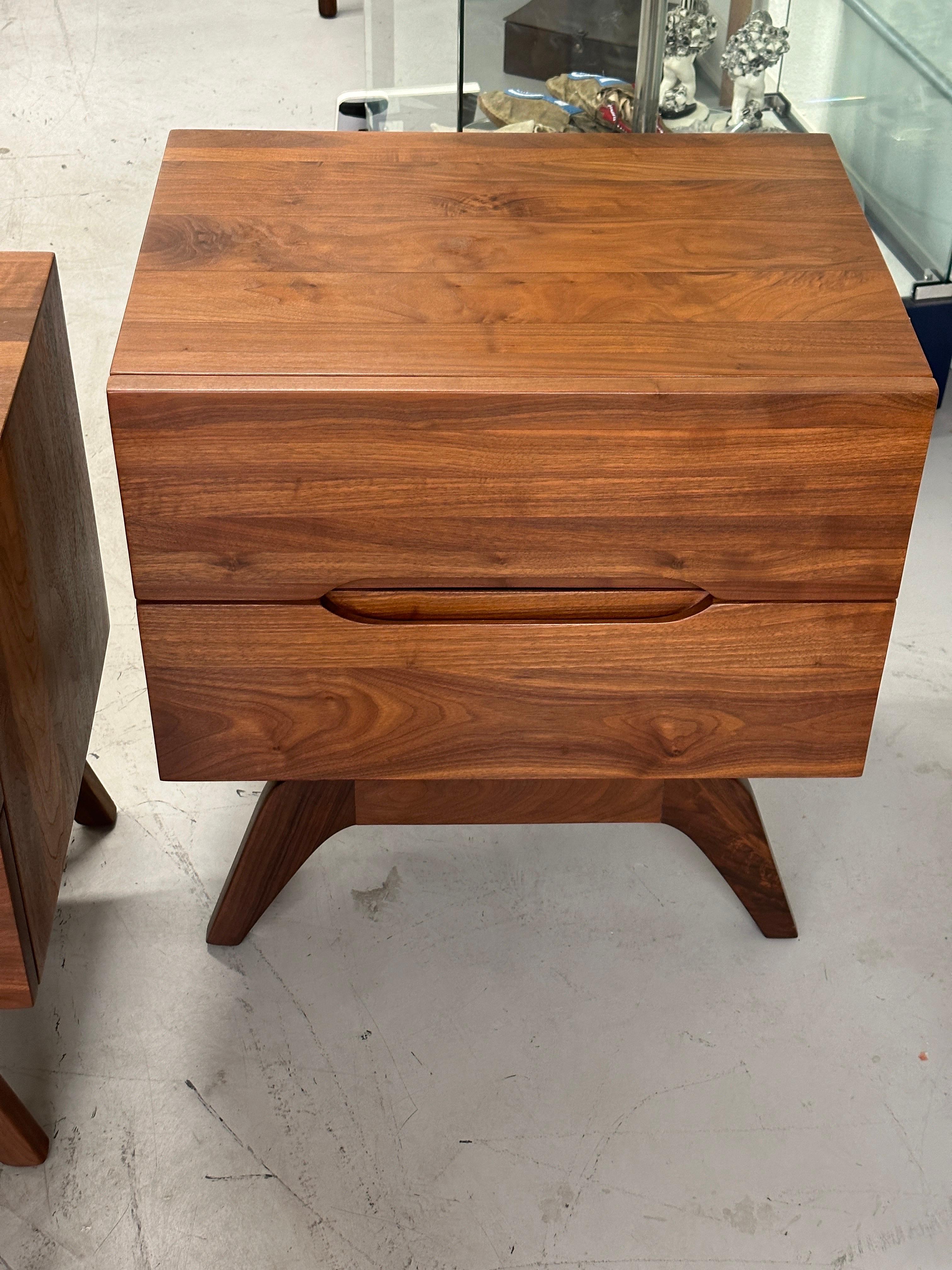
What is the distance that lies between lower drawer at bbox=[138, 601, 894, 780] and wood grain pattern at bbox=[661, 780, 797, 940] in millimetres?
149

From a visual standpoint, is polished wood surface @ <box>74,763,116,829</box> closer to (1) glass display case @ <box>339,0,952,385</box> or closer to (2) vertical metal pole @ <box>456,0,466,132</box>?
(2) vertical metal pole @ <box>456,0,466,132</box>

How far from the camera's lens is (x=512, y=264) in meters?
1.00

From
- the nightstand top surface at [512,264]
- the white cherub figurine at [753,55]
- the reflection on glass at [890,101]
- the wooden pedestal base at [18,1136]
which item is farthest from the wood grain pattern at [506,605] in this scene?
the reflection on glass at [890,101]

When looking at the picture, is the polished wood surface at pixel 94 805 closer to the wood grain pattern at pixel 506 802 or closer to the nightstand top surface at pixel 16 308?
the wood grain pattern at pixel 506 802

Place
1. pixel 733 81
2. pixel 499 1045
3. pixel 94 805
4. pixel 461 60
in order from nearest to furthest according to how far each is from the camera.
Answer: pixel 499 1045, pixel 94 805, pixel 461 60, pixel 733 81

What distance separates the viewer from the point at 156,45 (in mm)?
2781

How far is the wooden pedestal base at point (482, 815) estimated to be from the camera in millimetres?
1209

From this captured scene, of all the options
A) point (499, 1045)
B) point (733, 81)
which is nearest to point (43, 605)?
point (499, 1045)

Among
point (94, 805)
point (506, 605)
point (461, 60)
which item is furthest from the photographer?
point (461, 60)

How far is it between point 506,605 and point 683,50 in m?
1.01

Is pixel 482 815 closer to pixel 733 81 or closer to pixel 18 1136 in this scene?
pixel 18 1136

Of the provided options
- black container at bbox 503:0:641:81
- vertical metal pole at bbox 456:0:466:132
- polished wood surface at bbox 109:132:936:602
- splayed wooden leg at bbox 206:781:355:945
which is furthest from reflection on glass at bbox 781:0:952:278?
splayed wooden leg at bbox 206:781:355:945

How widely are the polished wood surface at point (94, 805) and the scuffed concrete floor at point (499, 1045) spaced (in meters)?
0.01

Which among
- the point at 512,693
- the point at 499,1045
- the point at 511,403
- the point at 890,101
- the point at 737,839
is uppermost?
the point at 511,403
